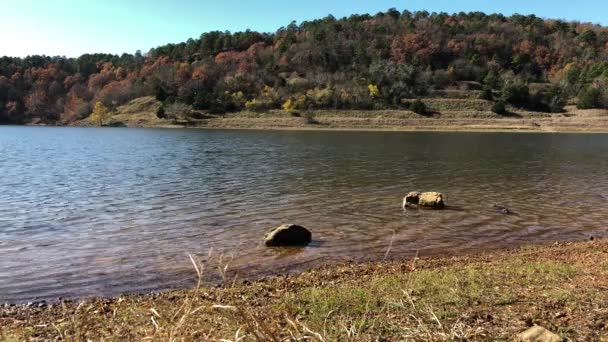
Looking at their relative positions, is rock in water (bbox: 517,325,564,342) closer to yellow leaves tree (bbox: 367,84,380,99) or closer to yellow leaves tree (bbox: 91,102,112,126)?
yellow leaves tree (bbox: 367,84,380,99)

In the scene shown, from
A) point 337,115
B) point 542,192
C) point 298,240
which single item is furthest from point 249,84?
point 298,240

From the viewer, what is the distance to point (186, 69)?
157 metres

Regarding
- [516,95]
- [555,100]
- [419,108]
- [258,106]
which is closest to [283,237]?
[419,108]

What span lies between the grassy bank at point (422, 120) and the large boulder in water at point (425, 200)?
8373 cm

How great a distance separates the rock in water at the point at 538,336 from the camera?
6.28m

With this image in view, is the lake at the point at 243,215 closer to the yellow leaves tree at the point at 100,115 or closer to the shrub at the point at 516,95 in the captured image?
the shrub at the point at 516,95

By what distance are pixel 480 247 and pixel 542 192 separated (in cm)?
1281

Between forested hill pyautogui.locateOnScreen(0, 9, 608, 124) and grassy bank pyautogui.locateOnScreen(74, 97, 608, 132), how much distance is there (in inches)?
192

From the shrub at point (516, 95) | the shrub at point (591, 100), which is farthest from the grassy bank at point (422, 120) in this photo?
the shrub at point (516, 95)

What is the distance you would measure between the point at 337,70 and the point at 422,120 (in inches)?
2187

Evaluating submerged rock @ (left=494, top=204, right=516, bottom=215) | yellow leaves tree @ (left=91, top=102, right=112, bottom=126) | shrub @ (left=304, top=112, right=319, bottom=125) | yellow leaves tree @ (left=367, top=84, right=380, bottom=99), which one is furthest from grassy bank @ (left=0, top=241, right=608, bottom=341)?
yellow leaves tree @ (left=91, top=102, right=112, bottom=126)

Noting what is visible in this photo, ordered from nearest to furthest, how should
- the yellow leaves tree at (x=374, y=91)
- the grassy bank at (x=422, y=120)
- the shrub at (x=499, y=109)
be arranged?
the grassy bank at (x=422, y=120) < the shrub at (x=499, y=109) < the yellow leaves tree at (x=374, y=91)

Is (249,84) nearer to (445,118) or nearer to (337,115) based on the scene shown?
(337,115)

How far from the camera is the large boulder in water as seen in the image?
21156 millimetres
